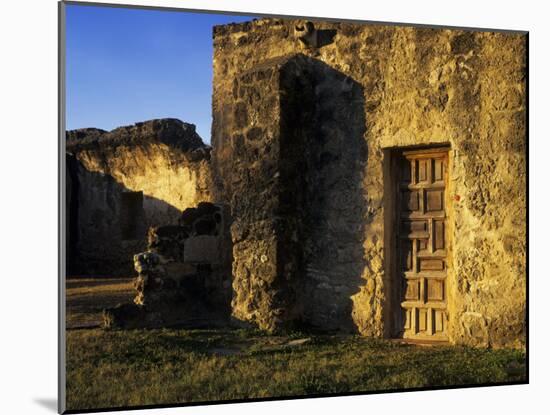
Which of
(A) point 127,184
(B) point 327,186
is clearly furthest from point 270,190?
(A) point 127,184

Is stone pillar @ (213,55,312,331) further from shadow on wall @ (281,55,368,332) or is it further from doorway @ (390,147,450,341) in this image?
doorway @ (390,147,450,341)

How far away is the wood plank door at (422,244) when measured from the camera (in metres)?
6.96

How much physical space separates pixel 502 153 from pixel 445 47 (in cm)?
114

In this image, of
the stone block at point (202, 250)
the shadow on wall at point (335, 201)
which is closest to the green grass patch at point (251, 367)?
the shadow on wall at point (335, 201)

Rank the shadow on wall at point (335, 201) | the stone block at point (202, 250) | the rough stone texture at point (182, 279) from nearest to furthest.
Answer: the shadow on wall at point (335, 201), the rough stone texture at point (182, 279), the stone block at point (202, 250)

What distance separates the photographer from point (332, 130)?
763cm

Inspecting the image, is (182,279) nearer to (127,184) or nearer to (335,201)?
(335,201)

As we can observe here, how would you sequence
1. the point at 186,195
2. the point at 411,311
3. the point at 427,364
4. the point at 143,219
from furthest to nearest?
1. the point at 143,219
2. the point at 186,195
3. the point at 411,311
4. the point at 427,364

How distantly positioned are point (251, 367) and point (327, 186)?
2293 millimetres

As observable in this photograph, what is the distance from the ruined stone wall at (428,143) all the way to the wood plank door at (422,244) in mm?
158

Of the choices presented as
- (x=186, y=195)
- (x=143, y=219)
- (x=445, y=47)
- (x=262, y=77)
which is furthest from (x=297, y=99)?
(x=143, y=219)

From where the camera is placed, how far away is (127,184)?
1455 cm

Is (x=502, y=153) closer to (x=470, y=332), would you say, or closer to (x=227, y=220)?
(x=470, y=332)

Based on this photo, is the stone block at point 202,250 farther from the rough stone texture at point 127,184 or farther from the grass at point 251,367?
the rough stone texture at point 127,184
